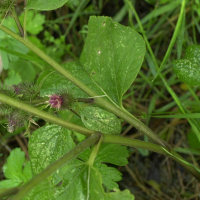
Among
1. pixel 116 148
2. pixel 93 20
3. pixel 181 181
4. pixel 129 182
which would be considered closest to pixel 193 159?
pixel 181 181

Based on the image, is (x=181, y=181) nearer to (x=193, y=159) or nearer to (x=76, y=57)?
(x=193, y=159)

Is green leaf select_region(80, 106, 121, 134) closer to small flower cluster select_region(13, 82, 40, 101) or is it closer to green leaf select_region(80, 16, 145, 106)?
green leaf select_region(80, 16, 145, 106)

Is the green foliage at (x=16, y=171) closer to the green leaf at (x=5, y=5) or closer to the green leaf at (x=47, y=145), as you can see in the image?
the green leaf at (x=47, y=145)

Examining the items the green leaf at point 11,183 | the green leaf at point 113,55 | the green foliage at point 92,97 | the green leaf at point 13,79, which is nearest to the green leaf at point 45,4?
the green foliage at point 92,97

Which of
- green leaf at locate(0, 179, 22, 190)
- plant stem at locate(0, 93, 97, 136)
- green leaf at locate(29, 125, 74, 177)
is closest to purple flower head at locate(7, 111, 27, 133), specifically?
plant stem at locate(0, 93, 97, 136)

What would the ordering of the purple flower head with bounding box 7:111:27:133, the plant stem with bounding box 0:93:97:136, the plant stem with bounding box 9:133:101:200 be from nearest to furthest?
1. the plant stem with bounding box 9:133:101:200
2. the plant stem with bounding box 0:93:97:136
3. the purple flower head with bounding box 7:111:27:133
